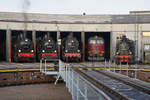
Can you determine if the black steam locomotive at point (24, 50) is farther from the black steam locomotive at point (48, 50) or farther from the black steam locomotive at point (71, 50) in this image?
the black steam locomotive at point (71, 50)

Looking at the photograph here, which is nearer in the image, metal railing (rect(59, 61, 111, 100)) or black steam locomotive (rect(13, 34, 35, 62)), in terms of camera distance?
metal railing (rect(59, 61, 111, 100))

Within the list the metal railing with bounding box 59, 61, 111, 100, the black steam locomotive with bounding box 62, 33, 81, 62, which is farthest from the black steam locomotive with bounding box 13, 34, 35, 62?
the metal railing with bounding box 59, 61, 111, 100

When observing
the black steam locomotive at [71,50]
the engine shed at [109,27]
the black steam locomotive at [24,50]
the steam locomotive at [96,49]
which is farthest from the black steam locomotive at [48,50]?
the steam locomotive at [96,49]

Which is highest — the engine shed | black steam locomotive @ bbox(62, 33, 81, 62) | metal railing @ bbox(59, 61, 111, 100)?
the engine shed

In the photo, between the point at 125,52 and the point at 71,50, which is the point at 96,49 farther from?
the point at 125,52

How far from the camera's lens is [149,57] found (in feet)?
106

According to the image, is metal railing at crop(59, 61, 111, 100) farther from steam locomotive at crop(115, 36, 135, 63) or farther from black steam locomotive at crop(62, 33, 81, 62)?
steam locomotive at crop(115, 36, 135, 63)

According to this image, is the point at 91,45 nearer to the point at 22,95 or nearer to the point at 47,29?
the point at 47,29

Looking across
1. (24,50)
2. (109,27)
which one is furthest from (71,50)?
(109,27)

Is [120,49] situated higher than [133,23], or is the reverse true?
[133,23]

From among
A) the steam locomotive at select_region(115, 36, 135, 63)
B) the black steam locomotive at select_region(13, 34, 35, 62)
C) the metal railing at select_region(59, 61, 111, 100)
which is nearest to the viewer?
the metal railing at select_region(59, 61, 111, 100)

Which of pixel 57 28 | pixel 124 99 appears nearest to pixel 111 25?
pixel 57 28

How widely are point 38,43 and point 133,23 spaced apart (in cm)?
1514

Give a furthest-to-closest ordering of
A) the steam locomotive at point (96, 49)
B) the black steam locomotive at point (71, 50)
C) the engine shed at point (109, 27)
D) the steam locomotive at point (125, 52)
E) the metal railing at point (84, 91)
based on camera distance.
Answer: the engine shed at point (109, 27) → the steam locomotive at point (96, 49) → the black steam locomotive at point (71, 50) → the steam locomotive at point (125, 52) → the metal railing at point (84, 91)
